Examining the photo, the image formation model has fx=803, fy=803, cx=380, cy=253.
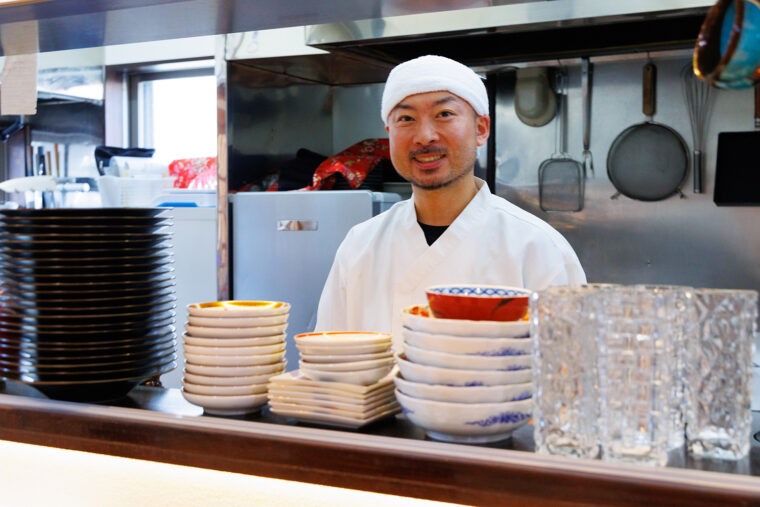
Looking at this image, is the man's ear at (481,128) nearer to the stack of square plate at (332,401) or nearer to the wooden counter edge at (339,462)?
the stack of square plate at (332,401)

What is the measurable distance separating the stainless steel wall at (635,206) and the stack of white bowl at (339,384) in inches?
91.8

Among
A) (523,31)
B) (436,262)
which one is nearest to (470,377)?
(436,262)

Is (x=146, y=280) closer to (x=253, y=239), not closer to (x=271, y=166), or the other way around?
(x=253, y=239)

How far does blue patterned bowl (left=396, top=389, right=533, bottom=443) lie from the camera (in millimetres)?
1002

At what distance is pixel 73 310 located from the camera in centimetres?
127

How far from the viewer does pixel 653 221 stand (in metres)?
3.23

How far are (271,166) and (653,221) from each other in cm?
184

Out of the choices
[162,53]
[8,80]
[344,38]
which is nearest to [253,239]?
[344,38]

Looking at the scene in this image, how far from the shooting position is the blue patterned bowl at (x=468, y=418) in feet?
3.29

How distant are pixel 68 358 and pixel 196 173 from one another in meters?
3.04

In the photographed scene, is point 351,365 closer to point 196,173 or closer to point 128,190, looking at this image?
point 128,190

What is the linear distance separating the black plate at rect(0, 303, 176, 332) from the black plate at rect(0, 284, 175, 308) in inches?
0.8

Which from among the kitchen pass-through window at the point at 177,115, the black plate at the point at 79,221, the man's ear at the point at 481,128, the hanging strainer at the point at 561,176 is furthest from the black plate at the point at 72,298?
the kitchen pass-through window at the point at 177,115

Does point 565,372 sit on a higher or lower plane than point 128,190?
lower
